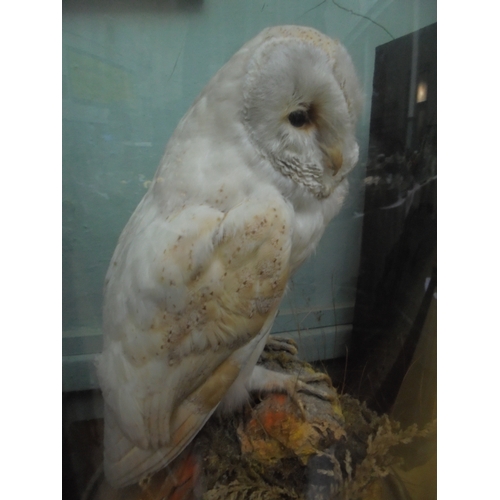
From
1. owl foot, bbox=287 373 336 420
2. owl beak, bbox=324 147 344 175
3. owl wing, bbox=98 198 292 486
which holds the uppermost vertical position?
owl beak, bbox=324 147 344 175

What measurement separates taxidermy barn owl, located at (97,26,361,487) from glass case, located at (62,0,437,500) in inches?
2.4

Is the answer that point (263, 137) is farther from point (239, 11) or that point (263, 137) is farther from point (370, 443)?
point (370, 443)

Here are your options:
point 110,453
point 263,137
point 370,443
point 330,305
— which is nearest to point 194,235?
point 263,137

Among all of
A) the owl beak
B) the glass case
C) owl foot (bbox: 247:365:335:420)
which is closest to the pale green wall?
the glass case

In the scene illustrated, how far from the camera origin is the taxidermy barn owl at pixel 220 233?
0.76m

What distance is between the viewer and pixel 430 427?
98cm

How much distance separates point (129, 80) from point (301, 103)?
357 millimetres

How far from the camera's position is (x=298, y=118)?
0.79 metres

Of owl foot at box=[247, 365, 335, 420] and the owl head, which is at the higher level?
the owl head

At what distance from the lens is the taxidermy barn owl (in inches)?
30.0

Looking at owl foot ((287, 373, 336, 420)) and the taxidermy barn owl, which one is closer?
the taxidermy barn owl

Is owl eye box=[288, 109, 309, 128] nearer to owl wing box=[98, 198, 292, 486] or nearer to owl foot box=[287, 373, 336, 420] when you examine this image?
owl wing box=[98, 198, 292, 486]

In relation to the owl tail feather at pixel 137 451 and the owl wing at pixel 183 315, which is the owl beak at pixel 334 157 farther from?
the owl tail feather at pixel 137 451

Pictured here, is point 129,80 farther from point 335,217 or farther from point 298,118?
point 335,217
